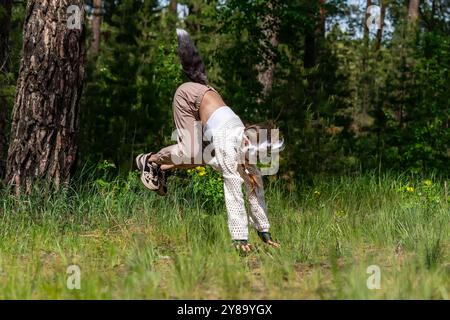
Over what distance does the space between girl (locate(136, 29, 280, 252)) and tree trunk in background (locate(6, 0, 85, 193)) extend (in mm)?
1759

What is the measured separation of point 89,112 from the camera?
45.4 ft

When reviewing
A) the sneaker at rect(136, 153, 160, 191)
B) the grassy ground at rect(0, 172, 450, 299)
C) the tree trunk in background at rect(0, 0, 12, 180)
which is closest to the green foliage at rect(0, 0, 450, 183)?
the tree trunk in background at rect(0, 0, 12, 180)

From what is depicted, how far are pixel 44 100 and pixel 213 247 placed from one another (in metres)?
3.00

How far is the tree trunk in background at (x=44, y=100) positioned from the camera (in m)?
7.29

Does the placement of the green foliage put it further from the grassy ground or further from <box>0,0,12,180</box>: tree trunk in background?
the grassy ground

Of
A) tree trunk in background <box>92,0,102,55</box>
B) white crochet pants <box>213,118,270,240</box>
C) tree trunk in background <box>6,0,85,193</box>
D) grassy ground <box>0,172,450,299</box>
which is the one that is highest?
tree trunk in background <box>92,0,102,55</box>

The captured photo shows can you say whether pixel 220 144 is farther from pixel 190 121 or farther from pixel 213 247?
pixel 213 247

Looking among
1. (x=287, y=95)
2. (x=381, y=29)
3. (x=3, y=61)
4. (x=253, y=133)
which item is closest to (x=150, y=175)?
(x=253, y=133)

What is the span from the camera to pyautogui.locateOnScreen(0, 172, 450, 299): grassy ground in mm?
4184

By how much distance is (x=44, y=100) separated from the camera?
24.1 ft

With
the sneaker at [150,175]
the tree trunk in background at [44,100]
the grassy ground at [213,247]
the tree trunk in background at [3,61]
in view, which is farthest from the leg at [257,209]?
the tree trunk in background at [3,61]

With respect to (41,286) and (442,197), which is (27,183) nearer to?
(41,286)
